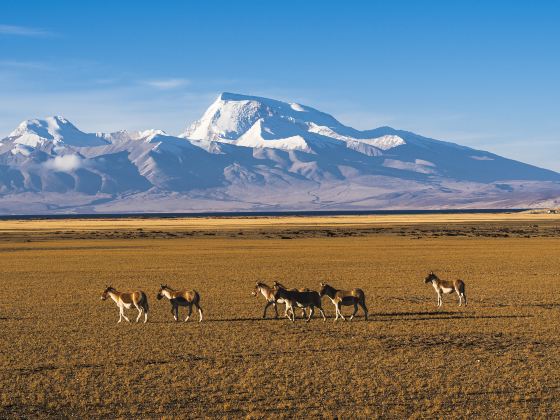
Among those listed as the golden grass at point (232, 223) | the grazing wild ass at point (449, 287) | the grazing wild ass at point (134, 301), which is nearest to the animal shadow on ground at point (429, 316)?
the grazing wild ass at point (449, 287)

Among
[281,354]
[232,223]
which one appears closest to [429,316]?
[281,354]

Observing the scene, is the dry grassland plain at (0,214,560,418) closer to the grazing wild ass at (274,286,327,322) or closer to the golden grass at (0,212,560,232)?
the grazing wild ass at (274,286,327,322)

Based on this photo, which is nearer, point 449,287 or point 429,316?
point 429,316

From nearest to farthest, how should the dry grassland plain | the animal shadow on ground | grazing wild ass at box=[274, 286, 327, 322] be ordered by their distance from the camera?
1. the dry grassland plain
2. grazing wild ass at box=[274, 286, 327, 322]
3. the animal shadow on ground

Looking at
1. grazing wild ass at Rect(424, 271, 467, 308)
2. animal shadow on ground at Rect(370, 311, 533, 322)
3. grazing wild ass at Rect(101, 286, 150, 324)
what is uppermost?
grazing wild ass at Rect(424, 271, 467, 308)

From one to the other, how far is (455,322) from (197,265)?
23597 mm

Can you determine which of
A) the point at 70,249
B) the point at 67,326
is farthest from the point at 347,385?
the point at 70,249

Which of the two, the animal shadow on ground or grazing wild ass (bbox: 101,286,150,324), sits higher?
grazing wild ass (bbox: 101,286,150,324)

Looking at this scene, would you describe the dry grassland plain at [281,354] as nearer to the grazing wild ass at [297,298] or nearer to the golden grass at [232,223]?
the grazing wild ass at [297,298]

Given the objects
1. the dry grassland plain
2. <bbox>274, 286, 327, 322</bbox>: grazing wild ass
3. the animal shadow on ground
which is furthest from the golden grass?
<bbox>274, 286, 327, 322</bbox>: grazing wild ass

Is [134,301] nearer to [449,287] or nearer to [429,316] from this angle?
[429,316]

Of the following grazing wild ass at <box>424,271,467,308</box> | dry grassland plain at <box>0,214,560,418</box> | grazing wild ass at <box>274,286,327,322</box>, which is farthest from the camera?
grazing wild ass at <box>424,271,467,308</box>

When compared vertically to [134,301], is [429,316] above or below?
below

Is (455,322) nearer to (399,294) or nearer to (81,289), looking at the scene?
(399,294)
